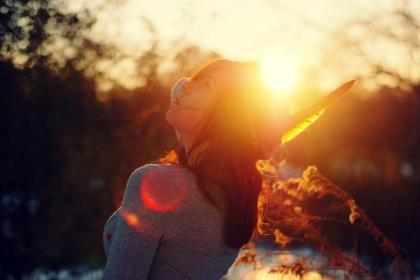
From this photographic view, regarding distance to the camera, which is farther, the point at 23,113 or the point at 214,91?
the point at 23,113

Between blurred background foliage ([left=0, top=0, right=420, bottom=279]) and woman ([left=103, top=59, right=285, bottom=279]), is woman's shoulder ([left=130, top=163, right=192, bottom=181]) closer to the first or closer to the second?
woman ([left=103, top=59, right=285, bottom=279])

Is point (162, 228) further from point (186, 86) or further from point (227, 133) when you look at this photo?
point (186, 86)

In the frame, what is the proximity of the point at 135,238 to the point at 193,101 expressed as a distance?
410 millimetres

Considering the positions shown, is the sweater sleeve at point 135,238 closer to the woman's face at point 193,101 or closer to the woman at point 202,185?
the woman at point 202,185

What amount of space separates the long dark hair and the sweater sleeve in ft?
0.51

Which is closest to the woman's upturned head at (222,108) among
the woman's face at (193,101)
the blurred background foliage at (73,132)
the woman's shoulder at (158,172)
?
the woman's face at (193,101)

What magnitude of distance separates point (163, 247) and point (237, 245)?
8.8 inches

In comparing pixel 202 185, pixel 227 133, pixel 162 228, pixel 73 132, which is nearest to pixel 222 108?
pixel 227 133

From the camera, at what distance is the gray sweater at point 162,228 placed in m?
1.77

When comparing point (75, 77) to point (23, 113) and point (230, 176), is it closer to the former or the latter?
point (23, 113)

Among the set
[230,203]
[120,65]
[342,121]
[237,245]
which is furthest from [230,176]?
[342,121]

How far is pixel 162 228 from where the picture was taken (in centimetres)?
179

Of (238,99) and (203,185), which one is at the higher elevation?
(238,99)

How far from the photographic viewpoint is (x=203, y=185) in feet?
6.09
